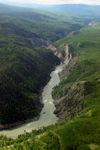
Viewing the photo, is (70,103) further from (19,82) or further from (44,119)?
(19,82)

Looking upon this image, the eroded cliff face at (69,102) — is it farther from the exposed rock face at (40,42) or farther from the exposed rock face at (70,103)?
the exposed rock face at (40,42)

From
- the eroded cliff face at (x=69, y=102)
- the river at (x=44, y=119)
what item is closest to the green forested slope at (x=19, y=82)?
the river at (x=44, y=119)

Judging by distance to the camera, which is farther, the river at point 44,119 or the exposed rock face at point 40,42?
the exposed rock face at point 40,42

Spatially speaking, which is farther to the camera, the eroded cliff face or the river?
the eroded cliff face

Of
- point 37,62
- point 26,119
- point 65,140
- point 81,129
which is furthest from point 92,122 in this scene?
point 37,62

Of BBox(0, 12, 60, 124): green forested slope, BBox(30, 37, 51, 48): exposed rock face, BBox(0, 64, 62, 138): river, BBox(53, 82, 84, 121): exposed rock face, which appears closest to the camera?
BBox(0, 64, 62, 138): river

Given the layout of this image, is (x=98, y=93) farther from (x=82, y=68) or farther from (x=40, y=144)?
(x=82, y=68)

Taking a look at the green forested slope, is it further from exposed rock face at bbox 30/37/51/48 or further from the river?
exposed rock face at bbox 30/37/51/48

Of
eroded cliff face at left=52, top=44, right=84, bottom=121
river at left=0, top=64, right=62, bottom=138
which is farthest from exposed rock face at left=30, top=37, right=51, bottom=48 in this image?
eroded cliff face at left=52, top=44, right=84, bottom=121

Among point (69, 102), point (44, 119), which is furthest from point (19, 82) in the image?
point (69, 102)
